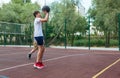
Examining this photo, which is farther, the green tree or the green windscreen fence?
the green tree

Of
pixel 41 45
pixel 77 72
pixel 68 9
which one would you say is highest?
pixel 68 9

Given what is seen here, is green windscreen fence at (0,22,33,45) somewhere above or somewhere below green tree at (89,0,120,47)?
below

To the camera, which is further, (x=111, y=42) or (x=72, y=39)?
(x=72, y=39)

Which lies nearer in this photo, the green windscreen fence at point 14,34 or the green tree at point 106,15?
the green windscreen fence at point 14,34

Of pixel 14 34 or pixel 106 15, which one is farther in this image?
pixel 106 15

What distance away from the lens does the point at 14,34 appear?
36.3m

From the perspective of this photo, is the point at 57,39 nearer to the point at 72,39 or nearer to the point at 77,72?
the point at 72,39

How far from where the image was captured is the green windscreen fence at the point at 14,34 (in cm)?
3380

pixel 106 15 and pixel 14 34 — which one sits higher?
pixel 106 15

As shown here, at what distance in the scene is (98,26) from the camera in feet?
120

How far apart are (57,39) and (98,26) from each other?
587cm

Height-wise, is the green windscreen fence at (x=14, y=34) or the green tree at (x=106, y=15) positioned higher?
the green tree at (x=106, y=15)

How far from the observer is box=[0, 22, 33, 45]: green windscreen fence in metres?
33.8

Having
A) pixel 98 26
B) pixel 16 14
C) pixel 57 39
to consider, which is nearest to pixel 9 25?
pixel 57 39
